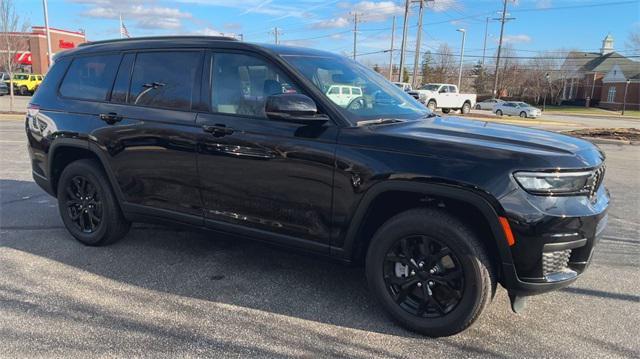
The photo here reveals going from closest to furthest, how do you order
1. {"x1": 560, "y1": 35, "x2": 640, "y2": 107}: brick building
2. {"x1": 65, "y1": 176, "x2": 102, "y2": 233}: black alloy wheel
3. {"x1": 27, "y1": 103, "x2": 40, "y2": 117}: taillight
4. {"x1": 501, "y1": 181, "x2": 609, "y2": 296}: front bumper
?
1. {"x1": 501, "y1": 181, "x2": 609, "y2": 296}: front bumper
2. {"x1": 65, "y1": 176, "x2": 102, "y2": 233}: black alloy wheel
3. {"x1": 27, "y1": 103, "x2": 40, "y2": 117}: taillight
4. {"x1": 560, "y1": 35, "x2": 640, "y2": 107}: brick building

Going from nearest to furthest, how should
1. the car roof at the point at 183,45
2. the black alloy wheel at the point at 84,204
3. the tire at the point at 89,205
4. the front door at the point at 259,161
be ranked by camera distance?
the front door at the point at 259,161 < the car roof at the point at 183,45 < the tire at the point at 89,205 < the black alloy wheel at the point at 84,204

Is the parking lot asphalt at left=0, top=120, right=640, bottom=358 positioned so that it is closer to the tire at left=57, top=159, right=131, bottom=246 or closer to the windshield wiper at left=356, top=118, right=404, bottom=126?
the tire at left=57, top=159, right=131, bottom=246

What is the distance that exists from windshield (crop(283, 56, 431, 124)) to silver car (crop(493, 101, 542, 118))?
38.5 metres

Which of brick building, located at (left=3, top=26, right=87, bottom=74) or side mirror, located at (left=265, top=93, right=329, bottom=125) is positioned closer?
side mirror, located at (left=265, top=93, right=329, bottom=125)

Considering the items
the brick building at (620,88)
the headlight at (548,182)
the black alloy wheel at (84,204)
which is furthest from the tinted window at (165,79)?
the brick building at (620,88)

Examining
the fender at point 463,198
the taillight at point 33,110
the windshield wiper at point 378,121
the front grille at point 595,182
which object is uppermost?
the windshield wiper at point 378,121

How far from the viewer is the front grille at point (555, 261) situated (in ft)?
9.56

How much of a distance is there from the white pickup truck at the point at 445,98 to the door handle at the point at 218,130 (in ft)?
91.9

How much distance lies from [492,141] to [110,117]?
3163 millimetres

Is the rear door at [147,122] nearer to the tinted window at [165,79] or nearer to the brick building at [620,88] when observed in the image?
the tinted window at [165,79]

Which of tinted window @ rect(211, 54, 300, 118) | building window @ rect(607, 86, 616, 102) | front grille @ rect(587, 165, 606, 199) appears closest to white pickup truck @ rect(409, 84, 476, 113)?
tinted window @ rect(211, 54, 300, 118)

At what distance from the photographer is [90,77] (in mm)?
4691

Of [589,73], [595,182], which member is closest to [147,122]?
[595,182]

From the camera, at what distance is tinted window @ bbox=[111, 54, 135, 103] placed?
14.4 ft
